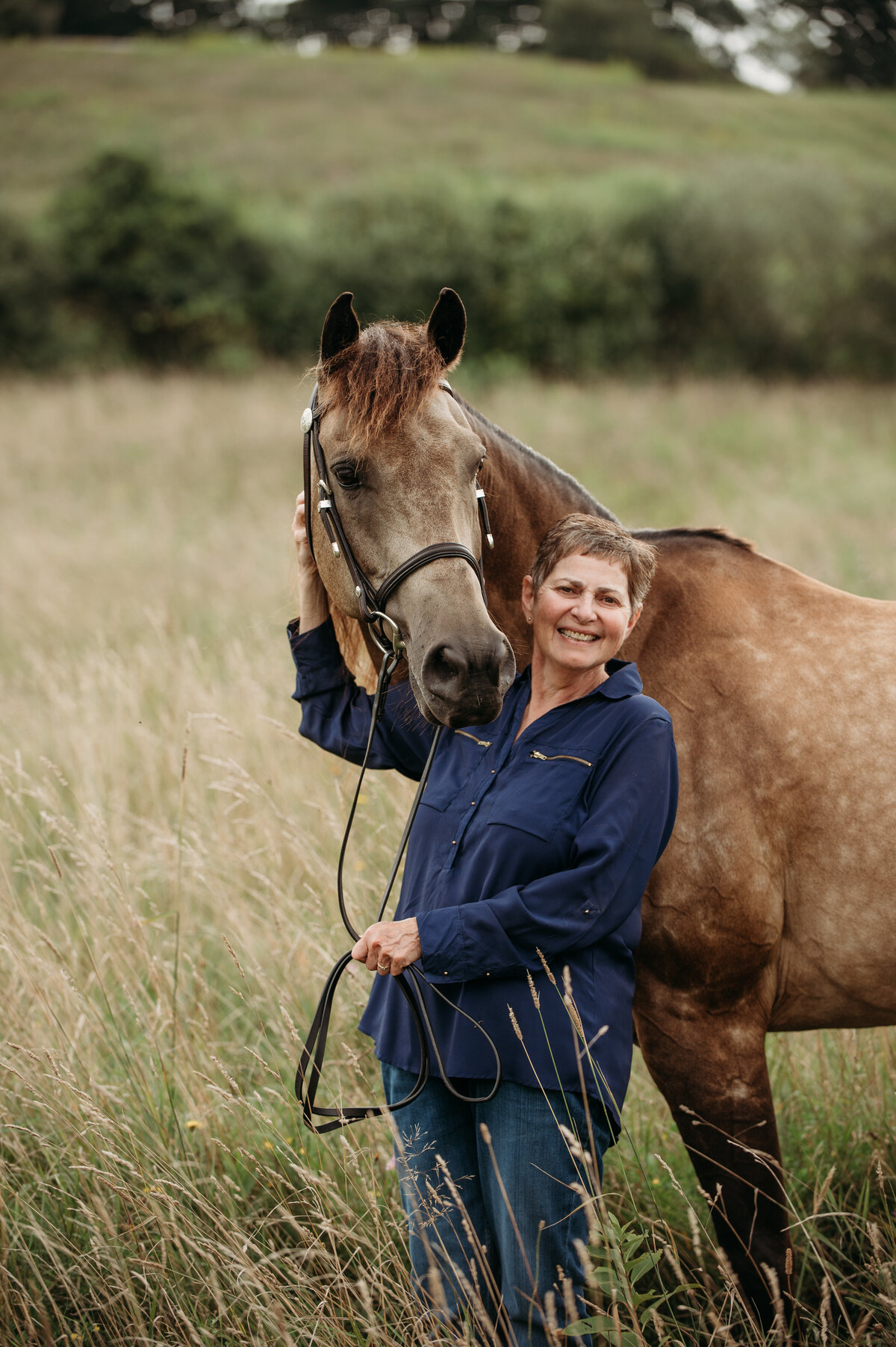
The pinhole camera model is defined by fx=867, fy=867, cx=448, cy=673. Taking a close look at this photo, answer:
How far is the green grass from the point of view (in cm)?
2377

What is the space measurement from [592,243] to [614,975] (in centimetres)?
1937

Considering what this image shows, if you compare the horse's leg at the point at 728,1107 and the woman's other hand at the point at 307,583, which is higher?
the woman's other hand at the point at 307,583

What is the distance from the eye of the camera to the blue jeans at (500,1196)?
1.72 metres

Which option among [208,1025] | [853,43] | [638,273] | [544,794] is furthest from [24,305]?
[853,43]

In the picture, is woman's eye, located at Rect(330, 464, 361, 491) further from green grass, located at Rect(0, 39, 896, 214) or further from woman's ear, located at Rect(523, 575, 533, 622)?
green grass, located at Rect(0, 39, 896, 214)

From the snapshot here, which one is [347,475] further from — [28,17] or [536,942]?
[28,17]

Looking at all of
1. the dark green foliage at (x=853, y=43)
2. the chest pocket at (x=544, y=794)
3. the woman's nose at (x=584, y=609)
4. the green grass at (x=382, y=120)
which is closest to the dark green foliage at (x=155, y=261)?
the green grass at (x=382, y=120)

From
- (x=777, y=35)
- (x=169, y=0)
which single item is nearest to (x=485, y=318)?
(x=777, y=35)

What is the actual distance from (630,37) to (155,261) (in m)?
37.2

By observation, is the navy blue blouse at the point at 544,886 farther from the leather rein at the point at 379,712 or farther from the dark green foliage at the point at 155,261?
the dark green foliage at the point at 155,261

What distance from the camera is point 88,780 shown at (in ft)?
14.4

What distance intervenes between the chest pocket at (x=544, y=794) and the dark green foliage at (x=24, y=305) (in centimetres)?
1888

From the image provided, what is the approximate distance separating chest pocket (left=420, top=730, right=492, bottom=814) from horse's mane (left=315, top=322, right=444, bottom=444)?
714 millimetres

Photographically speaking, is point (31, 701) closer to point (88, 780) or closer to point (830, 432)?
point (88, 780)
